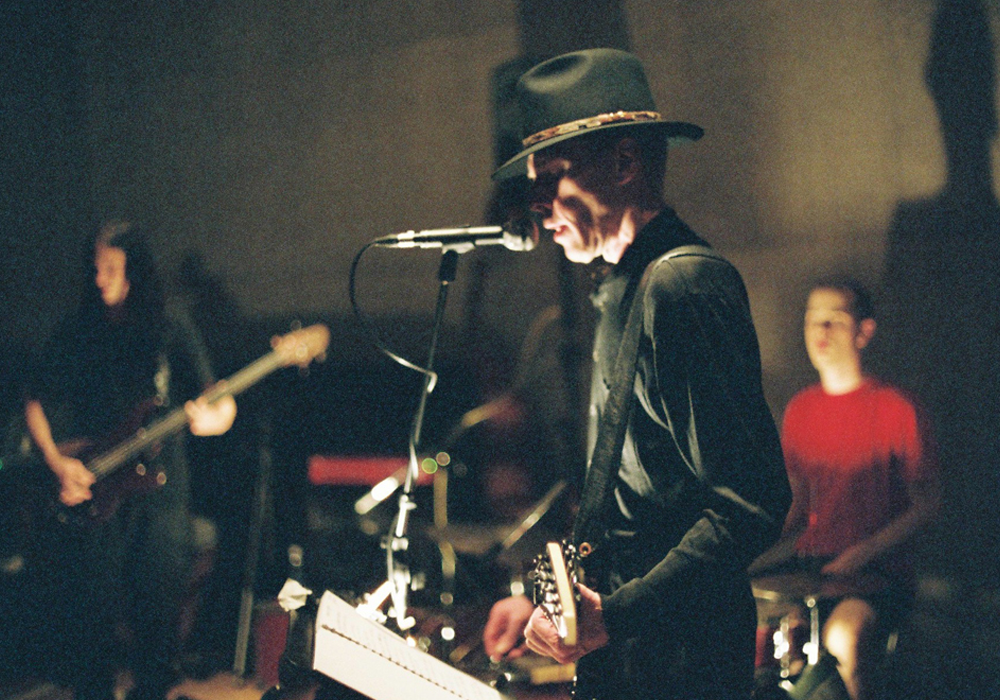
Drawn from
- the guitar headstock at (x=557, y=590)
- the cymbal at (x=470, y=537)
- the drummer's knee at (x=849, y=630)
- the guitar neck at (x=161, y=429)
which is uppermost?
the guitar headstock at (x=557, y=590)

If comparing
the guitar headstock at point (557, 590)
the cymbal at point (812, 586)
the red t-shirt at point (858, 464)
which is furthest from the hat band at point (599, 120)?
the red t-shirt at point (858, 464)

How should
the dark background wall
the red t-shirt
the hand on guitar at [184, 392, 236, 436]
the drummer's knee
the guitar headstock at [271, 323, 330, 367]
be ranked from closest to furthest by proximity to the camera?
the drummer's knee
the red t-shirt
the dark background wall
the hand on guitar at [184, 392, 236, 436]
the guitar headstock at [271, 323, 330, 367]

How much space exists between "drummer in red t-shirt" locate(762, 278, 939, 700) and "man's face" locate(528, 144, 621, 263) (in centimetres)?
160

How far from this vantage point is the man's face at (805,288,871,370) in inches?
114

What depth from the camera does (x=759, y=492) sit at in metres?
1.26

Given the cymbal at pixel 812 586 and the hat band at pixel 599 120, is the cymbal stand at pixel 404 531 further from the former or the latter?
the cymbal at pixel 812 586

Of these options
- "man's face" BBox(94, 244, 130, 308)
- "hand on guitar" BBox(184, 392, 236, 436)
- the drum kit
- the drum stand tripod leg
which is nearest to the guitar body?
"hand on guitar" BBox(184, 392, 236, 436)

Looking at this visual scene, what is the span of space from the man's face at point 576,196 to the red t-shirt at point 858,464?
1717 mm

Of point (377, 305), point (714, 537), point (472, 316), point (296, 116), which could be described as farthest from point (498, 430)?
point (714, 537)

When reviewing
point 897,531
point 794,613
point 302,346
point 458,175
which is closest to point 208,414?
point 302,346

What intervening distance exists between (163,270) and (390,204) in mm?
1672

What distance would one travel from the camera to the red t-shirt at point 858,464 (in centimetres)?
265

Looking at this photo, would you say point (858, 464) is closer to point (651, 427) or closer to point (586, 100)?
point (651, 427)

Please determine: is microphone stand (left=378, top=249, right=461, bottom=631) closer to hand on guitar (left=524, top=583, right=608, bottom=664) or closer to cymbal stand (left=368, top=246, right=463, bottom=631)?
cymbal stand (left=368, top=246, right=463, bottom=631)
